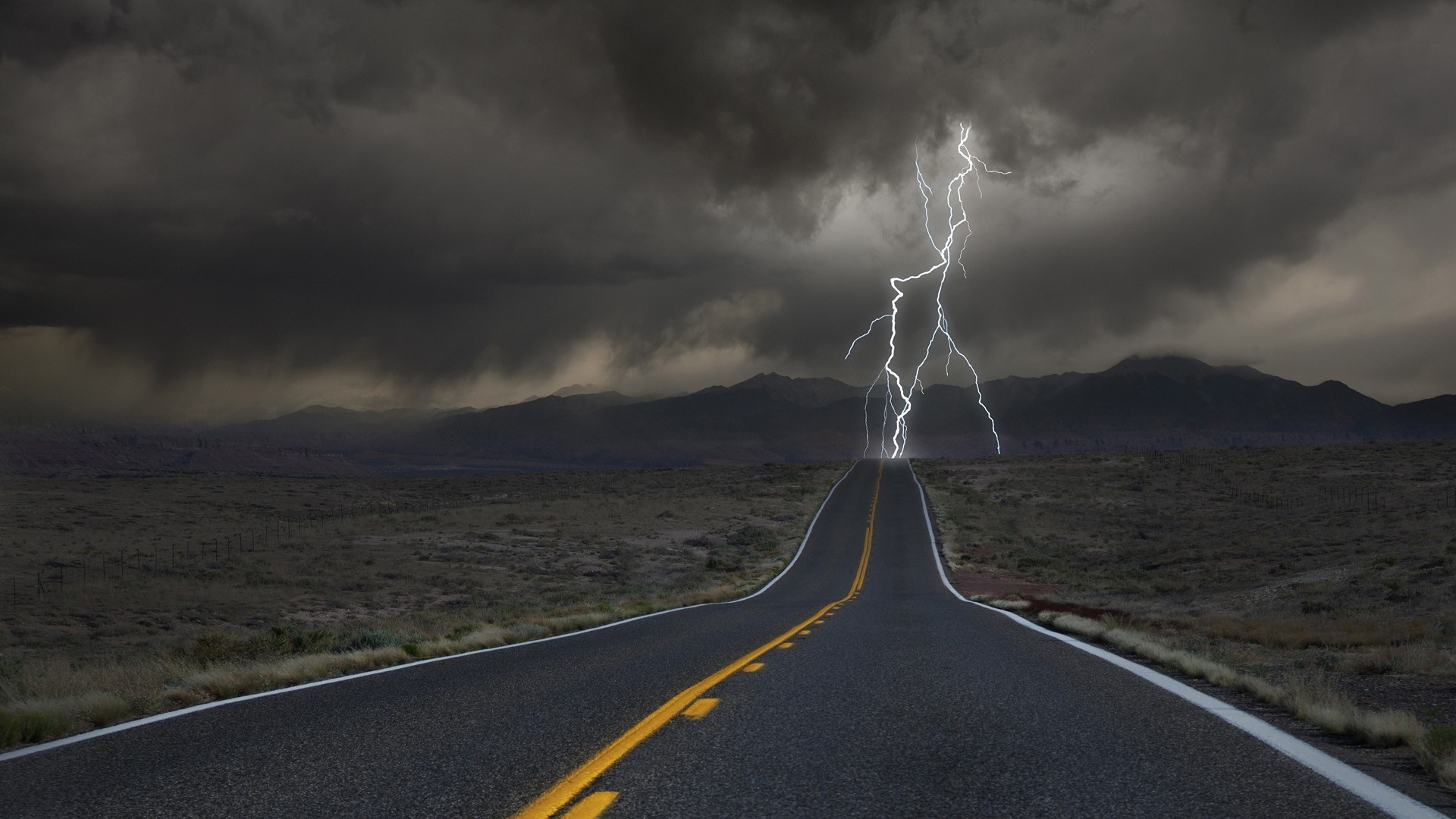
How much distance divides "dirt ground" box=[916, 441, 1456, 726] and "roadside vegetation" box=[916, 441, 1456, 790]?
0.33 ft

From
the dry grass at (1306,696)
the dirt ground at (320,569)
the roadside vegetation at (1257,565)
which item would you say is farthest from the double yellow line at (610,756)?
the dirt ground at (320,569)

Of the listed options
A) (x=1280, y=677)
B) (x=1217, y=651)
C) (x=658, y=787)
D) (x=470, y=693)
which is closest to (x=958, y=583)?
(x=1217, y=651)

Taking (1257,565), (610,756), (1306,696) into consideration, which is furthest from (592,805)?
(1257,565)

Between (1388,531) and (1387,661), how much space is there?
110 feet

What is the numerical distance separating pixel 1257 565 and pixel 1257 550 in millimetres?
4866

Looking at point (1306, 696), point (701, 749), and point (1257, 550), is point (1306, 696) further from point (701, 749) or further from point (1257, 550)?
point (1257, 550)

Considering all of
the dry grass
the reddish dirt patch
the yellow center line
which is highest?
the yellow center line

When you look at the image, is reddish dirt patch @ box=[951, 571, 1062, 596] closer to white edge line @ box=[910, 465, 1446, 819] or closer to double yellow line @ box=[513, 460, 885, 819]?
white edge line @ box=[910, 465, 1446, 819]

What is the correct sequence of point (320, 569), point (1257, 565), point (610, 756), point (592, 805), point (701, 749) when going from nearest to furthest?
point (592, 805) < point (610, 756) < point (701, 749) < point (1257, 565) < point (320, 569)

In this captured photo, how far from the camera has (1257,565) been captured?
34875 millimetres

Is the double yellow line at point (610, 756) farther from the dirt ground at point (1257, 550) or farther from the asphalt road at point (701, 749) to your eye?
the dirt ground at point (1257, 550)

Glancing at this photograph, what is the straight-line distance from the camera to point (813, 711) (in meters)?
6.57

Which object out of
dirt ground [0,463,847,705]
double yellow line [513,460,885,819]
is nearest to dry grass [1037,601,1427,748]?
double yellow line [513,460,885,819]

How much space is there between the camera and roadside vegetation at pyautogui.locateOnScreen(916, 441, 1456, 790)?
8750 millimetres
